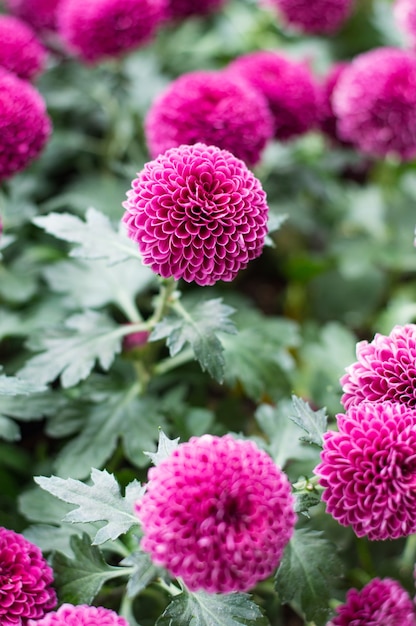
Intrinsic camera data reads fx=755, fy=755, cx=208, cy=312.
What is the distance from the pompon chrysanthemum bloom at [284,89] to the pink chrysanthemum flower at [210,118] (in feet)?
0.75

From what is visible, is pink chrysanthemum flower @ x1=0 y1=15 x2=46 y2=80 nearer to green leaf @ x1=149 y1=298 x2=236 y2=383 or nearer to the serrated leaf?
green leaf @ x1=149 y1=298 x2=236 y2=383

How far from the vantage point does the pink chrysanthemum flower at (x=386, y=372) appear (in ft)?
3.69

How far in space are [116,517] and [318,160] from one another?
1.59 m

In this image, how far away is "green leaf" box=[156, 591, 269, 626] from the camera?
3.64 feet

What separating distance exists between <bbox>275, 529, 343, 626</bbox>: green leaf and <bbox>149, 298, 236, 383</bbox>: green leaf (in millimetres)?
319

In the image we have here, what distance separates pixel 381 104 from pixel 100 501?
127 centimetres

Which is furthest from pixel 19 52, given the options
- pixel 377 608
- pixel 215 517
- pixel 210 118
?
pixel 377 608

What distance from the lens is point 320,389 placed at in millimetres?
1916

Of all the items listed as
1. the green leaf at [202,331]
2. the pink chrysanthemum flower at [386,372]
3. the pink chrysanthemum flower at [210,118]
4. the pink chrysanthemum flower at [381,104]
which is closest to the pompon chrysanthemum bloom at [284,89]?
the pink chrysanthemum flower at [381,104]

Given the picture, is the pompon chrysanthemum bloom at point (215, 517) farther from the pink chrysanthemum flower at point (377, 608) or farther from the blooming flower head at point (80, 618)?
the pink chrysanthemum flower at point (377, 608)

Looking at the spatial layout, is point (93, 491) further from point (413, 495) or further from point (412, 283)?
point (412, 283)

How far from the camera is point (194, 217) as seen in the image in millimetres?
1147

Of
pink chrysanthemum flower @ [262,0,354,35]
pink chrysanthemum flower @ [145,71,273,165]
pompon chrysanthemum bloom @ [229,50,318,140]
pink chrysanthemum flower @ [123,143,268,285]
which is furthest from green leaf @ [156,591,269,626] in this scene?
pink chrysanthemum flower @ [262,0,354,35]

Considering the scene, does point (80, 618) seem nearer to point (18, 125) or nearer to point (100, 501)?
point (100, 501)
